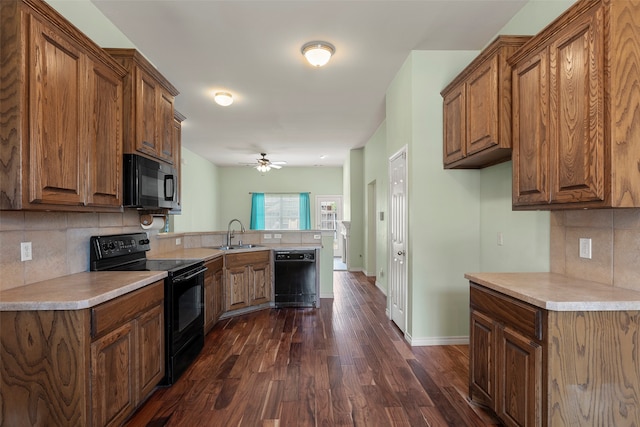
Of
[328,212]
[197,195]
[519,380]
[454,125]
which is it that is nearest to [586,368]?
[519,380]

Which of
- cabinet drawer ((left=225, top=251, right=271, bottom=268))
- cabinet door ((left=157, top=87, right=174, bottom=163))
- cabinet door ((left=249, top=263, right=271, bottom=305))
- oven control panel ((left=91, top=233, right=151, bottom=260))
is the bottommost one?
cabinet door ((left=249, top=263, right=271, bottom=305))

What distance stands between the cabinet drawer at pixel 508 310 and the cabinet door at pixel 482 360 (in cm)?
8

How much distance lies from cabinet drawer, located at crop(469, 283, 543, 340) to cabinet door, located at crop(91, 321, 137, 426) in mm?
2199

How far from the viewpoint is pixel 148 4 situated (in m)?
2.40

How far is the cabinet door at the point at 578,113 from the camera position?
150cm

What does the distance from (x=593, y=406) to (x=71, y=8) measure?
395 centimetres

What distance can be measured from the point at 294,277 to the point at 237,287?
82 centimetres

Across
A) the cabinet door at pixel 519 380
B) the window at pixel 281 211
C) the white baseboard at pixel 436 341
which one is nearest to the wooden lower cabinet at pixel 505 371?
the cabinet door at pixel 519 380

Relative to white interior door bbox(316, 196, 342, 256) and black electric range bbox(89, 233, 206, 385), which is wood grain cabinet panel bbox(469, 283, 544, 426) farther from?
white interior door bbox(316, 196, 342, 256)

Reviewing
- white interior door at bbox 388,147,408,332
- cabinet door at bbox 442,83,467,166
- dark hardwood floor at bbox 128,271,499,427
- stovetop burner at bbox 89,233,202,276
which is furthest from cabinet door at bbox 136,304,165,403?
cabinet door at bbox 442,83,467,166

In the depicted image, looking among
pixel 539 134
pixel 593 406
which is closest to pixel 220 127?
pixel 539 134

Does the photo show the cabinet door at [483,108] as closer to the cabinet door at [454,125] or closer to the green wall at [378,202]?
the cabinet door at [454,125]

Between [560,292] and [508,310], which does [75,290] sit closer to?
[508,310]

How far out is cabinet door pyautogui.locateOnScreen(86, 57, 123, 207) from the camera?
1.92 metres
